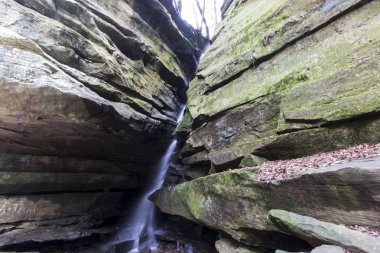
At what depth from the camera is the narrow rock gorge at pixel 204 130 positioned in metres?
6.87

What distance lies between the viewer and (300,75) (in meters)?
9.70

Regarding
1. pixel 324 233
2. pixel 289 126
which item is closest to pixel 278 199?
pixel 324 233

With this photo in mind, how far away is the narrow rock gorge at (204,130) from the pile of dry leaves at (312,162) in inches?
2.7

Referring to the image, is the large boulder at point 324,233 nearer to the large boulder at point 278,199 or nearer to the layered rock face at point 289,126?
the layered rock face at point 289,126

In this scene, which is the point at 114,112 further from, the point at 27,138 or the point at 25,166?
the point at 25,166

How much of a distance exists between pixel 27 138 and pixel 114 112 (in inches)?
152

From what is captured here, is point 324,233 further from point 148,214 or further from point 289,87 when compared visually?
point 148,214

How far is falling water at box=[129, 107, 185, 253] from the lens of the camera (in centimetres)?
1455

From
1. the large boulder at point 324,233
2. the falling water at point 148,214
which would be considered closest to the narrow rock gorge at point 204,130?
the large boulder at point 324,233

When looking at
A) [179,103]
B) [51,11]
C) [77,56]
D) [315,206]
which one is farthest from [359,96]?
[179,103]

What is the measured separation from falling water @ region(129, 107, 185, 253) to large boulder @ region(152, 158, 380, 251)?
4.20 m

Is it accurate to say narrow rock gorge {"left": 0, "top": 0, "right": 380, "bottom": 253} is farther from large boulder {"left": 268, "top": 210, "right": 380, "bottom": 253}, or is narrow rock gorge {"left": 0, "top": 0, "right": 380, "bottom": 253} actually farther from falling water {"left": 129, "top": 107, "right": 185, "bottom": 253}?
falling water {"left": 129, "top": 107, "right": 185, "bottom": 253}

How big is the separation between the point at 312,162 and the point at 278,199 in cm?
141

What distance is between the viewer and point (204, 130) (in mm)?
12734
